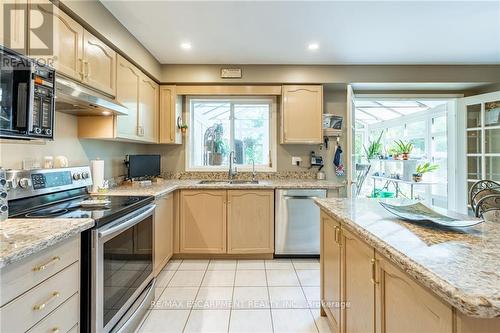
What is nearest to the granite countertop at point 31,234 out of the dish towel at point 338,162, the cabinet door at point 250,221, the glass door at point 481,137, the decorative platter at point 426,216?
the decorative platter at point 426,216

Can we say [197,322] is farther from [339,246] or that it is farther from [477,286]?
[477,286]

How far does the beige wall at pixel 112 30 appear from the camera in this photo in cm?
180

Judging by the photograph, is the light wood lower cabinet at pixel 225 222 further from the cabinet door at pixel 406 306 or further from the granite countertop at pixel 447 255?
the cabinet door at pixel 406 306

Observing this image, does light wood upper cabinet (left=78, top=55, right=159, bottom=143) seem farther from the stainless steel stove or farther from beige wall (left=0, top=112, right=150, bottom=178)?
the stainless steel stove

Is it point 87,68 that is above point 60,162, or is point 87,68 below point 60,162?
above

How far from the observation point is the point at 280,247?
3.09m

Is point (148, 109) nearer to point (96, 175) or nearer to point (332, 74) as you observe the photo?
point (96, 175)

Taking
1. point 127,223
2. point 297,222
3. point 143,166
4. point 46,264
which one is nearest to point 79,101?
point 127,223

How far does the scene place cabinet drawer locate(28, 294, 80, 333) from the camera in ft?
3.31

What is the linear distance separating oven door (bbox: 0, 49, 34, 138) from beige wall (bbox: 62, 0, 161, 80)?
2.41ft

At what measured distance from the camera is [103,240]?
1395mm

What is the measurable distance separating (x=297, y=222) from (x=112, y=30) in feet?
8.74

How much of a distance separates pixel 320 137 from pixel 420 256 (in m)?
2.60

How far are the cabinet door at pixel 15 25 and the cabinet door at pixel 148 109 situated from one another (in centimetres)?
140
